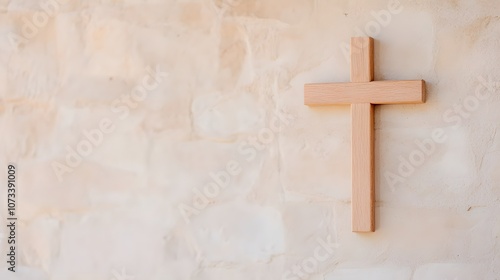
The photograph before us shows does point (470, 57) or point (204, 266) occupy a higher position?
point (470, 57)

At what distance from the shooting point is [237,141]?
329 cm

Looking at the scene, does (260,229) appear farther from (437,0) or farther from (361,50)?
(437,0)

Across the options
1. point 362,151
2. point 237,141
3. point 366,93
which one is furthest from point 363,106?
point 237,141

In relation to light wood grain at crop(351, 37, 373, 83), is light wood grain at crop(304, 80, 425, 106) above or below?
below

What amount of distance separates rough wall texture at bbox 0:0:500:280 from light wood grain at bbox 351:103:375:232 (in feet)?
0.16

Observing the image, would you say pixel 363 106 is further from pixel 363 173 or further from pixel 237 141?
pixel 237 141

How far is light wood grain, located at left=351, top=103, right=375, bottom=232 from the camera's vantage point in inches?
122

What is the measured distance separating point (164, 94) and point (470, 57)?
3.59ft

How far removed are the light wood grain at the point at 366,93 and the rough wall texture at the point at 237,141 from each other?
59mm

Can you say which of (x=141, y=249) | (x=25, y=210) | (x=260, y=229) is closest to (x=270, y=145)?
(x=260, y=229)

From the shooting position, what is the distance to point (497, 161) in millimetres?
3012

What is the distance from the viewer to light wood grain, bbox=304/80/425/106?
3045mm

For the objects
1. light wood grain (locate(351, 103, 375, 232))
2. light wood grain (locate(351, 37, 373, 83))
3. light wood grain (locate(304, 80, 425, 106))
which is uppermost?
light wood grain (locate(351, 37, 373, 83))

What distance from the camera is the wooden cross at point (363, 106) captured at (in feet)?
10.1
